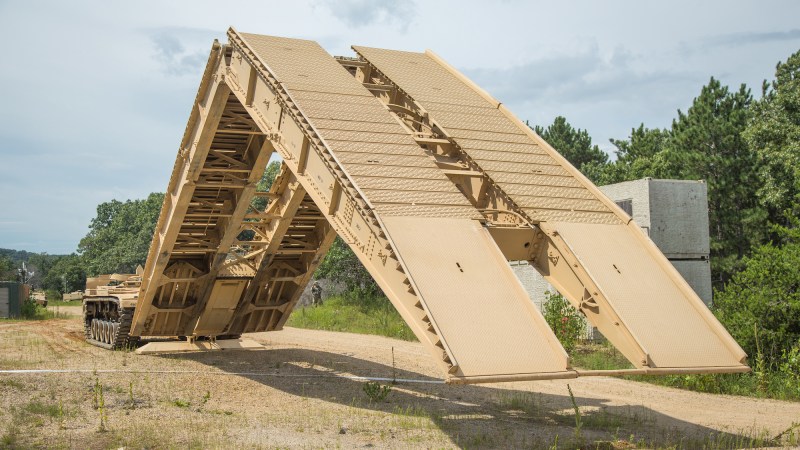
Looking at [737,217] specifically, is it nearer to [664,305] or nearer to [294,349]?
[294,349]

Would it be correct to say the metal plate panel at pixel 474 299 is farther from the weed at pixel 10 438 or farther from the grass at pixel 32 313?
the grass at pixel 32 313

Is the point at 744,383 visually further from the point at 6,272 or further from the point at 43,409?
the point at 6,272

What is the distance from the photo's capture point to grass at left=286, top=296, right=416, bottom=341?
85.0ft

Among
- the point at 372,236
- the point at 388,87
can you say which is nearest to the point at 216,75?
the point at 388,87

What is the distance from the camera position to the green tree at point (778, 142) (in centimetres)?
3020

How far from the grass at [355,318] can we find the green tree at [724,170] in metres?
11.6

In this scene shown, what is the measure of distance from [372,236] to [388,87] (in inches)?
202

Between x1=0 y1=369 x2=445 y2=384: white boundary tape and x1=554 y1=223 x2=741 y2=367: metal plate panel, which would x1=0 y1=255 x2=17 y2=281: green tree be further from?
x1=554 y1=223 x2=741 y2=367: metal plate panel

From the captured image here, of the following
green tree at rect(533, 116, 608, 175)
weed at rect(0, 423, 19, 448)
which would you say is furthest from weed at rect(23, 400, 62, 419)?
green tree at rect(533, 116, 608, 175)

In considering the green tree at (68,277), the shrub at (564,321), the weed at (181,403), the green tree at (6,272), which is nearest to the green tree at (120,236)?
the green tree at (68,277)

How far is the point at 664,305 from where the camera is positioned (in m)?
10.6

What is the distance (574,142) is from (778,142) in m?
20.0

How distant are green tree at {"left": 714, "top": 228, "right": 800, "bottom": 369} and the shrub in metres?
4.03

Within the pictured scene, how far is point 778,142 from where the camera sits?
32.4m
